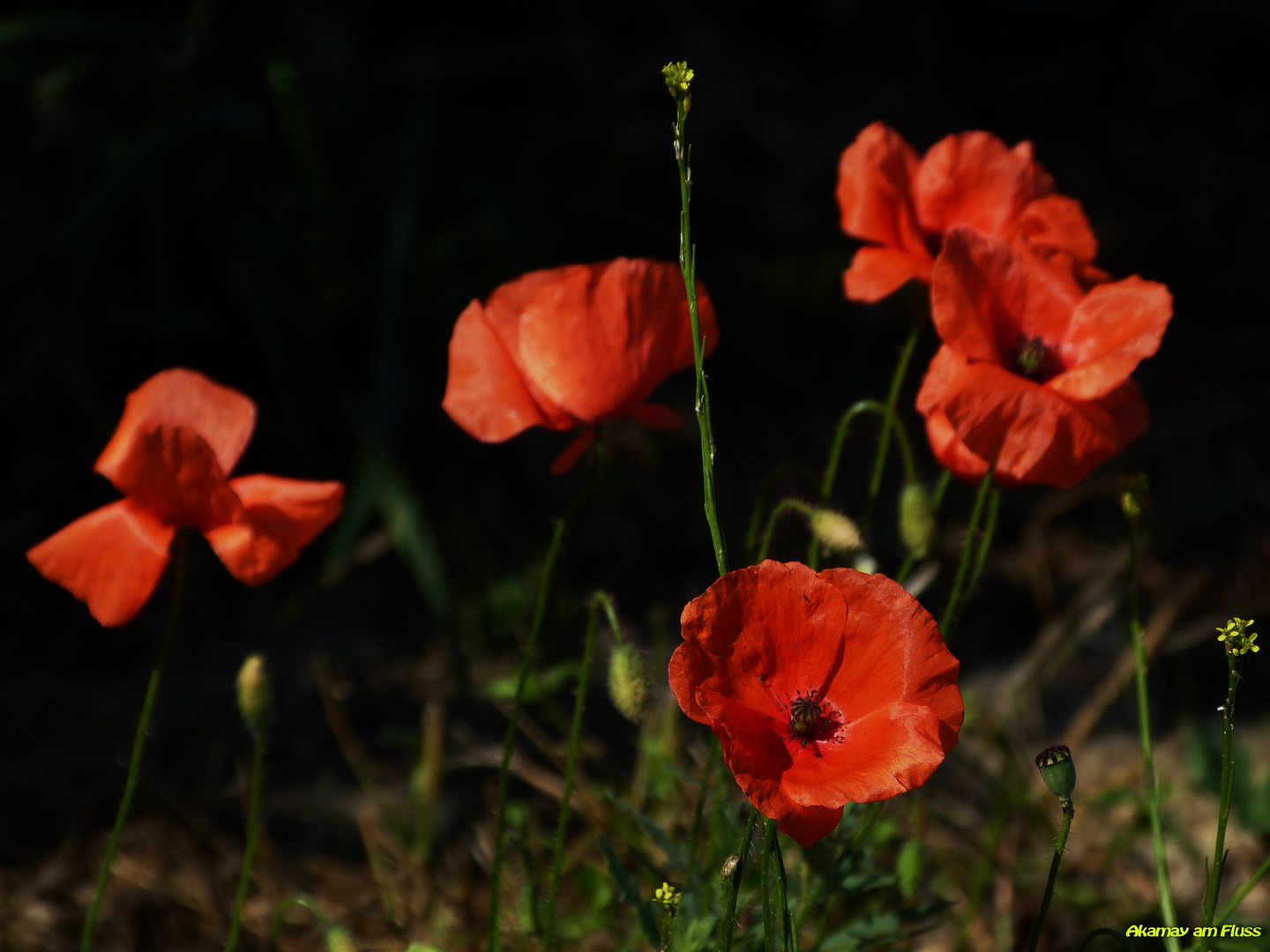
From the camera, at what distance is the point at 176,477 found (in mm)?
1129

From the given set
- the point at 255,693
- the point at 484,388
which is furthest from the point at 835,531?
the point at 255,693

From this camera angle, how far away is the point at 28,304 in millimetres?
2646

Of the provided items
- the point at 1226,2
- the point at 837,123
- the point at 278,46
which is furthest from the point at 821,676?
the point at 1226,2

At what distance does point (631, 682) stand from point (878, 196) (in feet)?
2.01

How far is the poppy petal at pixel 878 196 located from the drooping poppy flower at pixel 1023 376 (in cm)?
13

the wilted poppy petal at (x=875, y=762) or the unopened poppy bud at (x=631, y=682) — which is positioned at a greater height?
the wilted poppy petal at (x=875, y=762)

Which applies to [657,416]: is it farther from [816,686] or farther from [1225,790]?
[1225,790]

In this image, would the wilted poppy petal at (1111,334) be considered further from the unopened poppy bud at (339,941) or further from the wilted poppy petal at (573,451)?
the unopened poppy bud at (339,941)

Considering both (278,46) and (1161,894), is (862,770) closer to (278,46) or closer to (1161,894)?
(1161,894)

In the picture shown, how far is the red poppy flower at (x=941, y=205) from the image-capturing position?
1279mm

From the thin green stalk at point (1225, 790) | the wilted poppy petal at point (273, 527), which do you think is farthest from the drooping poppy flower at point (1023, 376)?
the wilted poppy petal at point (273, 527)

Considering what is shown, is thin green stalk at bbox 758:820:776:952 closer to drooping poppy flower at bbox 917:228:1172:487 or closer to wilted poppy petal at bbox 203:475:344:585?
drooping poppy flower at bbox 917:228:1172:487

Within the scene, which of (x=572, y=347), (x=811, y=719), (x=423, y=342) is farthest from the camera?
(x=423, y=342)

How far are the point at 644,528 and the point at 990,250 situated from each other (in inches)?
69.9
